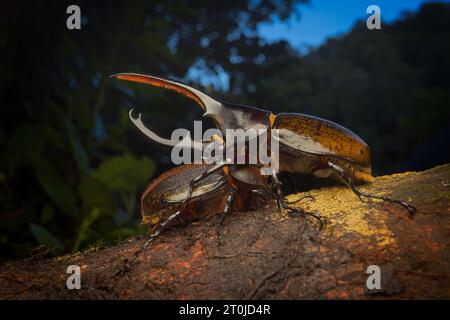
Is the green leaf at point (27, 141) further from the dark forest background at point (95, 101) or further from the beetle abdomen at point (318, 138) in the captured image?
the beetle abdomen at point (318, 138)

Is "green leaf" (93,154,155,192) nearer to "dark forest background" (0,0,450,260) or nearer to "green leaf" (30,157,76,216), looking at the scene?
"dark forest background" (0,0,450,260)

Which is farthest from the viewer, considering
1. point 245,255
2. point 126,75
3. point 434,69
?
point 434,69

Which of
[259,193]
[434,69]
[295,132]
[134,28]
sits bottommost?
[259,193]

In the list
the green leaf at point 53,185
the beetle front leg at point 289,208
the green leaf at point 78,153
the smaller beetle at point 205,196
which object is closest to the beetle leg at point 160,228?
the smaller beetle at point 205,196

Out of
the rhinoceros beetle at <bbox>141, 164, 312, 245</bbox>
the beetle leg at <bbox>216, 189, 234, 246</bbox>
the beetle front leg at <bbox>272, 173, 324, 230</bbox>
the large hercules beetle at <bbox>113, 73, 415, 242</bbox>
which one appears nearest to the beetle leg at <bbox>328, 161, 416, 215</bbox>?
the large hercules beetle at <bbox>113, 73, 415, 242</bbox>
